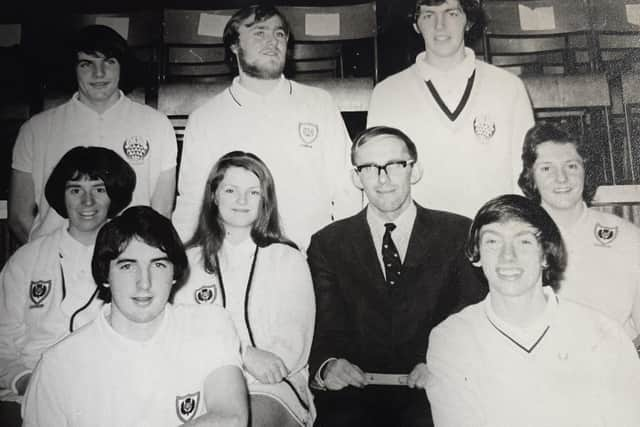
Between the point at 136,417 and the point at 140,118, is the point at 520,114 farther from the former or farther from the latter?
the point at 136,417

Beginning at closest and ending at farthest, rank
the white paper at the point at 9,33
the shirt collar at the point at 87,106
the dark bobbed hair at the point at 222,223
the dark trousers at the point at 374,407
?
the dark trousers at the point at 374,407 < the dark bobbed hair at the point at 222,223 < the shirt collar at the point at 87,106 < the white paper at the point at 9,33

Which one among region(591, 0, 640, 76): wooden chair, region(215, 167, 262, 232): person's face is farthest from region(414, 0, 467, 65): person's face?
region(215, 167, 262, 232): person's face

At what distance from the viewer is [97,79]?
57.4 inches

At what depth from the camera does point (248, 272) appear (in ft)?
4.36

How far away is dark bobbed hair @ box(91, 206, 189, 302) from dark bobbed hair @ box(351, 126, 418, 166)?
52cm

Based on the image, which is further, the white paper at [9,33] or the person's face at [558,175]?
the white paper at [9,33]

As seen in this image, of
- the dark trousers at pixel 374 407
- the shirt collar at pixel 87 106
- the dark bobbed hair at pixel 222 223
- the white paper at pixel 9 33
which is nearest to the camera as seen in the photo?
the dark trousers at pixel 374 407

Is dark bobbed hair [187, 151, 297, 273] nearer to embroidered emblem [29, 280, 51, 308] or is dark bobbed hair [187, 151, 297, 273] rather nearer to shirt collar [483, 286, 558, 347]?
embroidered emblem [29, 280, 51, 308]

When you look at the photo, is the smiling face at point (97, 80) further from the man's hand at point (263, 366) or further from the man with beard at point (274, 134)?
the man's hand at point (263, 366)

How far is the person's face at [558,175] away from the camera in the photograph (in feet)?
4.50

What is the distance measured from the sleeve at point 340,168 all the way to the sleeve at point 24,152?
2.64 feet

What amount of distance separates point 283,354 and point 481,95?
883 millimetres

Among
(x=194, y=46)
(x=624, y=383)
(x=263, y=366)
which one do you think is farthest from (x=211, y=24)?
(x=624, y=383)

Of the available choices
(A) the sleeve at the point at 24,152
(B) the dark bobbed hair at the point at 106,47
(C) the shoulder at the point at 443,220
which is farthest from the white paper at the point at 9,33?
(C) the shoulder at the point at 443,220
